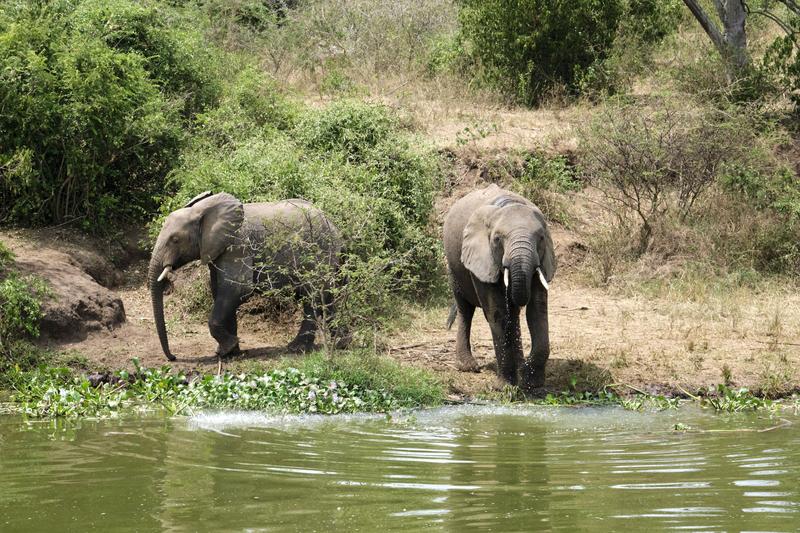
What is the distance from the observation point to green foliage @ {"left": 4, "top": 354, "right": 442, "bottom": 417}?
1127 cm

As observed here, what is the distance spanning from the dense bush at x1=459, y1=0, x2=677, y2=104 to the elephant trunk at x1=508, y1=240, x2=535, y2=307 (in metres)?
11.0

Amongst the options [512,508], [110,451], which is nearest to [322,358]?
[110,451]

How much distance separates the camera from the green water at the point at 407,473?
23.5ft

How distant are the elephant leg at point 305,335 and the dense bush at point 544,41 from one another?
9588mm

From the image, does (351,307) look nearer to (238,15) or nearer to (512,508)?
(512,508)

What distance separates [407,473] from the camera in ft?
27.5

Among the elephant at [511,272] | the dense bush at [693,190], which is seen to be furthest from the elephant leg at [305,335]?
the dense bush at [693,190]

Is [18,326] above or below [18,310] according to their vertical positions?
below

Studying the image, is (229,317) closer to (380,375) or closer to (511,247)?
(380,375)

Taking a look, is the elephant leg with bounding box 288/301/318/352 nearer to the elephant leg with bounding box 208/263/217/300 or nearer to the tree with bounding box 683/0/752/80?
the elephant leg with bounding box 208/263/217/300

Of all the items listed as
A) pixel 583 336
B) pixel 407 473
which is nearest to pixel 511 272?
pixel 583 336

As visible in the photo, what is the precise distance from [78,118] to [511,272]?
7.62 meters

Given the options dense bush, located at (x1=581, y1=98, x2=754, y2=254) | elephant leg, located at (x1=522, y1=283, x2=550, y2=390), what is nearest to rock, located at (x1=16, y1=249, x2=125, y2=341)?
elephant leg, located at (x1=522, y1=283, x2=550, y2=390)

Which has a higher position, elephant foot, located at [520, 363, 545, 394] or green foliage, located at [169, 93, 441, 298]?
green foliage, located at [169, 93, 441, 298]
